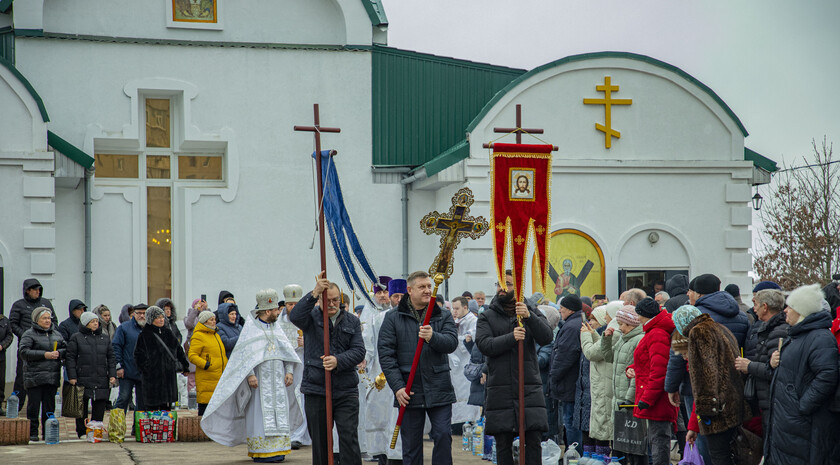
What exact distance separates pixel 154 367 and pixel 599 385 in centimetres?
631

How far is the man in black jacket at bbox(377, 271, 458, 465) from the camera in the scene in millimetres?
8891

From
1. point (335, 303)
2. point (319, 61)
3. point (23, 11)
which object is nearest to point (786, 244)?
point (319, 61)

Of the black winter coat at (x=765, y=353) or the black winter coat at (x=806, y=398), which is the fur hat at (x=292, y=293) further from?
the black winter coat at (x=806, y=398)

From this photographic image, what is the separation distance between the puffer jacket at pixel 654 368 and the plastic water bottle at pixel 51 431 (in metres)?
7.79

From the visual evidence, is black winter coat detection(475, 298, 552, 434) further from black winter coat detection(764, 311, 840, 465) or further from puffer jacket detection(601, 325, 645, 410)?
black winter coat detection(764, 311, 840, 465)

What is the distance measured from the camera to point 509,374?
8.71 metres

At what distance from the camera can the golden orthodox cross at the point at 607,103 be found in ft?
62.8

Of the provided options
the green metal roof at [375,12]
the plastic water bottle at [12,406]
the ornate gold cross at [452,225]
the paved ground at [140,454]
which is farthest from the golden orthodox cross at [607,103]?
the plastic water bottle at [12,406]

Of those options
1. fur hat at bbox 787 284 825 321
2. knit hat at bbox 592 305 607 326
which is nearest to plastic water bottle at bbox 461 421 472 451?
knit hat at bbox 592 305 607 326

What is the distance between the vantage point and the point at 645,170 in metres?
19.4

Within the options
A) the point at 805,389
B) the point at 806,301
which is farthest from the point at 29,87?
the point at 805,389

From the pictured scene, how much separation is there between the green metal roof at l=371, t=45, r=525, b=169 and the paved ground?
9084 millimetres

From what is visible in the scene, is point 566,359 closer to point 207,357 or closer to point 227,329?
point 207,357

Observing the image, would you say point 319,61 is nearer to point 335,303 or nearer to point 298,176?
point 298,176
